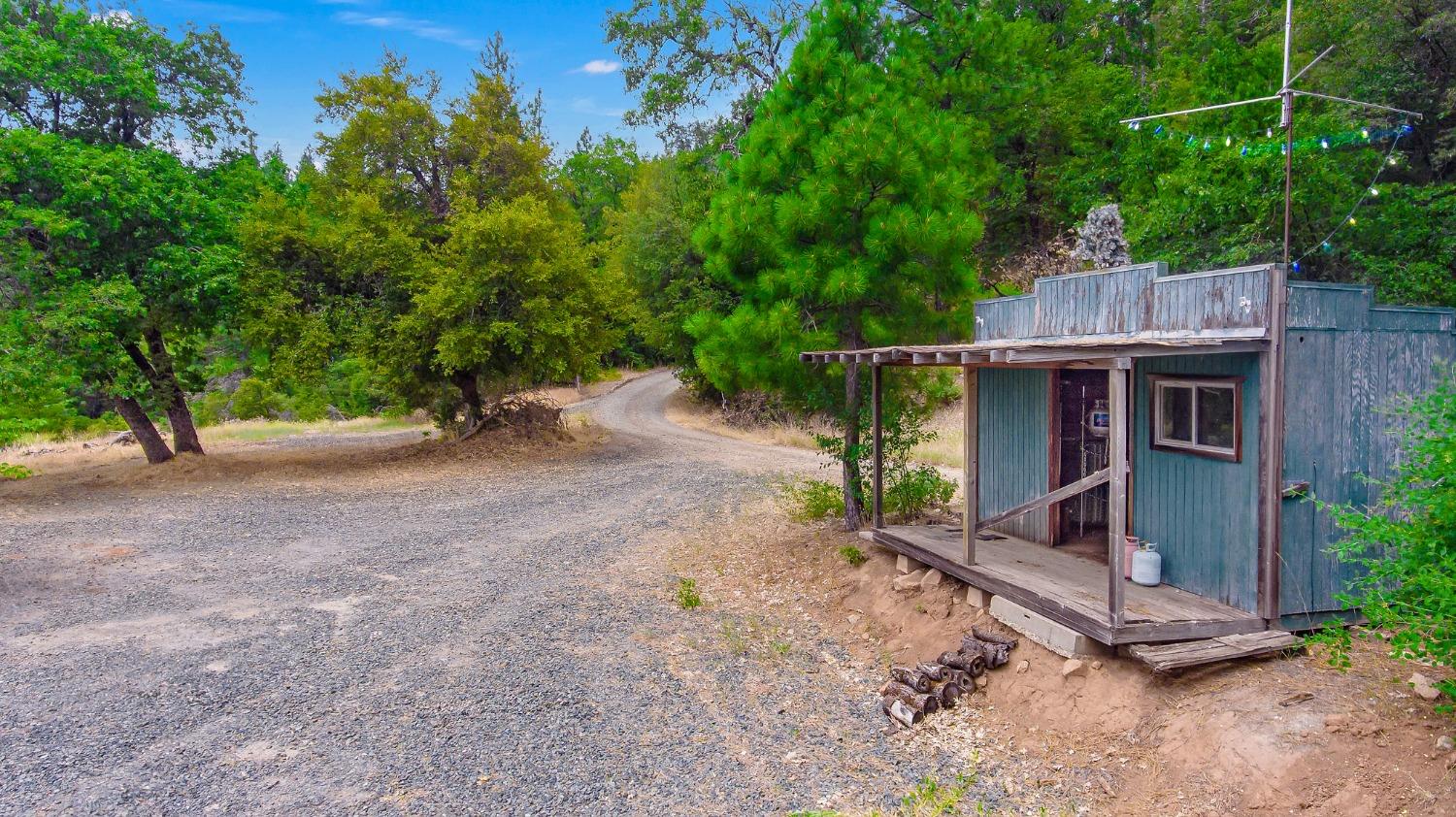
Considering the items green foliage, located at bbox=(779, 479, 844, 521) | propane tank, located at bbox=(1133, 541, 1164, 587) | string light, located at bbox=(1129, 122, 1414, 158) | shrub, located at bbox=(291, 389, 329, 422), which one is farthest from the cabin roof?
shrub, located at bbox=(291, 389, 329, 422)

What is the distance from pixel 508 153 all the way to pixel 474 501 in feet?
28.0

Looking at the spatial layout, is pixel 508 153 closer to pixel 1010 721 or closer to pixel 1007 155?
pixel 1007 155

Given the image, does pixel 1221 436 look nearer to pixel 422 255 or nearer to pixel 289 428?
A: pixel 422 255

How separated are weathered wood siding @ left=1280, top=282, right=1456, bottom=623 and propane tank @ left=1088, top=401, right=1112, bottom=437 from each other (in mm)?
1909

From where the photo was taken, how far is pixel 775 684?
612 cm

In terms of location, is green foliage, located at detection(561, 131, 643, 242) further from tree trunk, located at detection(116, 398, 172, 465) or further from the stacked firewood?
the stacked firewood

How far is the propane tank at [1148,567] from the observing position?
605 cm

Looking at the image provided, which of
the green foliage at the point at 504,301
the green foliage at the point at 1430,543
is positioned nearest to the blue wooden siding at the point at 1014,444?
the green foliage at the point at 1430,543

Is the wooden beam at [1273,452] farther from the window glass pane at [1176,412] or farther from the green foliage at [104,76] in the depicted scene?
the green foliage at [104,76]

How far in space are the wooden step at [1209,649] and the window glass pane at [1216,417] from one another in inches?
50.8

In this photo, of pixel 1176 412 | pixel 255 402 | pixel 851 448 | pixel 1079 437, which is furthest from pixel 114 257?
pixel 255 402

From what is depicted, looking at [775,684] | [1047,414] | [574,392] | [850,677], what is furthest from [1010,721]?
[574,392]

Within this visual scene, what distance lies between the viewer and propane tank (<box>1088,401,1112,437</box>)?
717 cm

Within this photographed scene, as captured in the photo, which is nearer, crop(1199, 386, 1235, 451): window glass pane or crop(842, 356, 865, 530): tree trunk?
crop(1199, 386, 1235, 451): window glass pane
